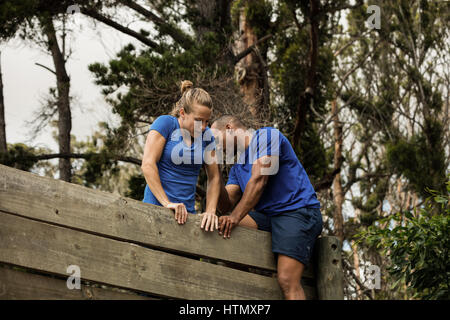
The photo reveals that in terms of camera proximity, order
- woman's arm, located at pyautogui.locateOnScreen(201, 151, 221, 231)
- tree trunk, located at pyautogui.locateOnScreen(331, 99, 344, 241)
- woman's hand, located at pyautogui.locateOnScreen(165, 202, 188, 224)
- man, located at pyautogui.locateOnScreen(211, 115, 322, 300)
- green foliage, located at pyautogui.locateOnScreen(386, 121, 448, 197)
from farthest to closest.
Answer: tree trunk, located at pyautogui.locateOnScreen(331, 99, 344, 241), green foliage, located at pyautogui.locateOnScreen(386, 121, 448, 197), woman's arm, located at pyautogui.locateOnScreen(201, 151, 221, 231), man, located at pyautogui.locateOnScreen(211, 115, 322, 300), woman's hand, located at pyautogui.locateOnScreen(165, 202, 188, 224)

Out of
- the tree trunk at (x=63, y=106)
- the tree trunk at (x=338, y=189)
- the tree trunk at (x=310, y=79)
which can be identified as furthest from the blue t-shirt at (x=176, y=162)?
the tree trunk at (x=338, y=189)

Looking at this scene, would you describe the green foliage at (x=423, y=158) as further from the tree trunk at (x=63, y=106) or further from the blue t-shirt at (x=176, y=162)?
the blue t-shirt at (x=176, y=162)

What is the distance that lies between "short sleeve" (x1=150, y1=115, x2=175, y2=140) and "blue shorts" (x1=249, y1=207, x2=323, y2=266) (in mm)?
714

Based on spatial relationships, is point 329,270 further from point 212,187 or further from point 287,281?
point 212,187

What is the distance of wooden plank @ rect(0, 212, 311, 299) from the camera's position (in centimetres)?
213

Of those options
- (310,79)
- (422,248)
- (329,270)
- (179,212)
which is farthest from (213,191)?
(310,79)

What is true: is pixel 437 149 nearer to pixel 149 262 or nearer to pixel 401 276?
pixel 401 276

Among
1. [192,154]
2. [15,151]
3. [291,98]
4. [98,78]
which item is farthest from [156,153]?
[291,98]

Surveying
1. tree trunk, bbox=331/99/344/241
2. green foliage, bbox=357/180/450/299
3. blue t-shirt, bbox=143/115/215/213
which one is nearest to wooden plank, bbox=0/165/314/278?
blue t-shirt, bbox=143/115/215/213

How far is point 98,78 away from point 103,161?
4.39 feet

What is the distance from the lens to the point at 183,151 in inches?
119

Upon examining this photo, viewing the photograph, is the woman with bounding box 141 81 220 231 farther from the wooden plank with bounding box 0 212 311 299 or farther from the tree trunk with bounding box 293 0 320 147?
the tree trunk with bounding box 293 0 320 147

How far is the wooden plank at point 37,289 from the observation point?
2082 mm

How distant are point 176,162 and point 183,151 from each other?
0.24 feet
